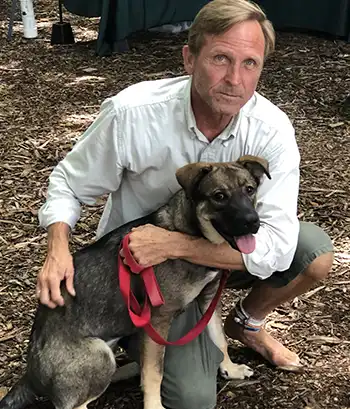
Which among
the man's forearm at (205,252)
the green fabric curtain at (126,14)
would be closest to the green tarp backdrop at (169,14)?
the green fabric curtain at (126,14)

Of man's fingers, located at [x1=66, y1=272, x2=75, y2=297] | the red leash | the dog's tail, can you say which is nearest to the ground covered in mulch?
the dog's tail

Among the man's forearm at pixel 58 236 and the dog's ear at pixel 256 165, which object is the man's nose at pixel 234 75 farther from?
the man's forearm at pixel 58 236

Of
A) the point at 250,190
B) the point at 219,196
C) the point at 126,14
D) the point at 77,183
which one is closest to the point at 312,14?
the point at 126,14

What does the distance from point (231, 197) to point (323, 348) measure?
1364mm

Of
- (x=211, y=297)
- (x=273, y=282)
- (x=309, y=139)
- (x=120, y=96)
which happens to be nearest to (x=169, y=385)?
(x=211, y=297)

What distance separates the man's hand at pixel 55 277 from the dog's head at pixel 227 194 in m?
0.61

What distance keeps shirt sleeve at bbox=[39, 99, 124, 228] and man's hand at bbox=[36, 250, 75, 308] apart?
191mm

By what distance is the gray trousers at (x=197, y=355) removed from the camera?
320 cm

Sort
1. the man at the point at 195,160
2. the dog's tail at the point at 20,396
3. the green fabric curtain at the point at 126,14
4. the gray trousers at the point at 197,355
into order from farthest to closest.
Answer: the green fabric curtain at the point at 126,14
the gray trousers at the point at 197,355
the dog's tail at the point at 20,396
the man at the point at 195,160

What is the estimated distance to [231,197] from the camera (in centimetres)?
273

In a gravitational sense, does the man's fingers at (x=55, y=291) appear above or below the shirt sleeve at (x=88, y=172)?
below

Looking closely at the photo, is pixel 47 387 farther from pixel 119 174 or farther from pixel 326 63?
pixel 326 63

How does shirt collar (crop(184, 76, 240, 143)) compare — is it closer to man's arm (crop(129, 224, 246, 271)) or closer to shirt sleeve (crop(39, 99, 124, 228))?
shirt sleeve (crop(39, 99, 124, 228))

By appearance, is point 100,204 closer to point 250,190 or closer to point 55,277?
point 55,277
